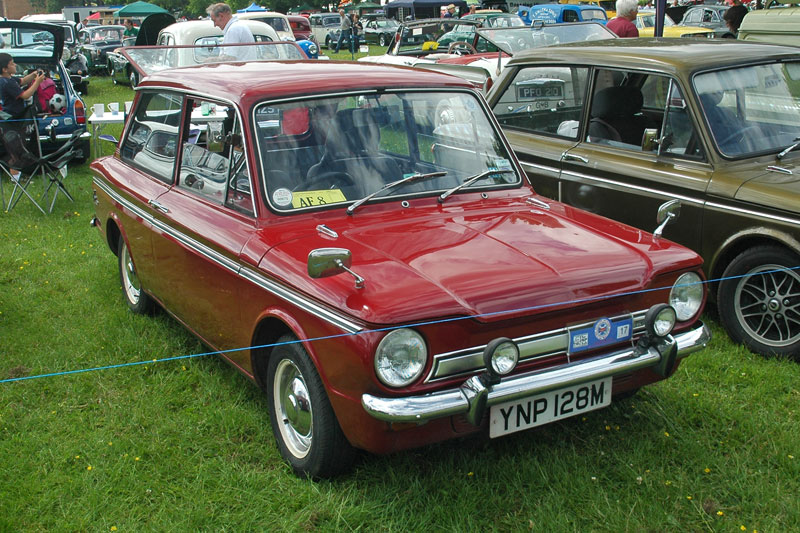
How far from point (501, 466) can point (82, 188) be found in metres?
8.10

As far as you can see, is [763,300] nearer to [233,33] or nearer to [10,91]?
[233,33]

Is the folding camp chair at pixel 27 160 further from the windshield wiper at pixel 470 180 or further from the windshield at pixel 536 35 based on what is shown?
the windshield at pixel 536 35

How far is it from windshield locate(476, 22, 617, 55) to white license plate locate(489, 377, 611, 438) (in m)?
9.23

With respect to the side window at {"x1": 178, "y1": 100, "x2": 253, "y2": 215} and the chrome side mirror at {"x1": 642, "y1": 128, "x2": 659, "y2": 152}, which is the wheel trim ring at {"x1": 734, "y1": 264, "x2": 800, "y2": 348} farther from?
the side window at {"x1": 178, "y1": 100, "x2": 253, "y2": 215}

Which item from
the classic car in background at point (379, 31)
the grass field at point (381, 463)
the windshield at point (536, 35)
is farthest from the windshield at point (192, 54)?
the classic car in background at point (379, 31)

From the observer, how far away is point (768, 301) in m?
4.71

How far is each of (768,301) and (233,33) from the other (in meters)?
8.00

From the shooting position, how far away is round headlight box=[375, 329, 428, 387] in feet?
9.62

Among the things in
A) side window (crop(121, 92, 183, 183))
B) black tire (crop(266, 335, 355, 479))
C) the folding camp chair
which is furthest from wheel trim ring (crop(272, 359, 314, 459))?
the folding camp chair

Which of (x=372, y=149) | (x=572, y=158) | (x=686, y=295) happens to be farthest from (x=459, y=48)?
(x=686, y=295)

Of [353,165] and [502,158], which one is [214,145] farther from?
[502,158]

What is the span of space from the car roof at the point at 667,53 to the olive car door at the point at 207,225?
2953 millimetres

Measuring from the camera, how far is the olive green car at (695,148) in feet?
15.4

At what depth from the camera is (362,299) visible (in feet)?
9.82
